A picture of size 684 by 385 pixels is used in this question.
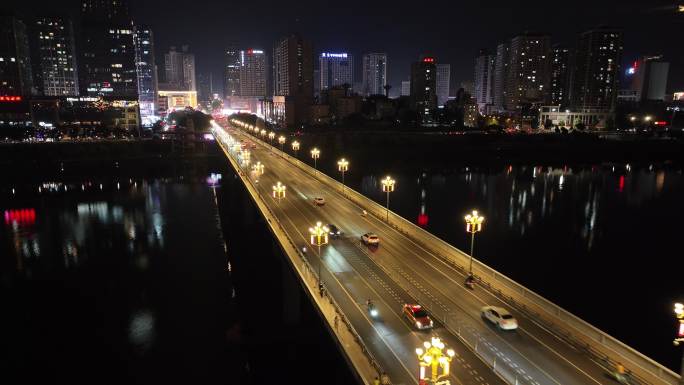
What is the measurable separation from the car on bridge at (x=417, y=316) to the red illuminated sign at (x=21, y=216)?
209 feet

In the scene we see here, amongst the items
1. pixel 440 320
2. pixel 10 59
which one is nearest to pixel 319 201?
pixel 440 320

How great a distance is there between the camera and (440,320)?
72.6ft

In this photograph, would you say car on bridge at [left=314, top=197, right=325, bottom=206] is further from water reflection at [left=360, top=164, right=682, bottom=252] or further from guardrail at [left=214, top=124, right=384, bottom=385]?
water reflection at [left=360, top=164, right=682, bottom=252]

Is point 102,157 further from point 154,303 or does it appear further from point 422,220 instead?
point 154,303

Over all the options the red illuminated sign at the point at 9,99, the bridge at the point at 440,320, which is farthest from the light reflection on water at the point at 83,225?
the red illuminated sign at the point at 9,99

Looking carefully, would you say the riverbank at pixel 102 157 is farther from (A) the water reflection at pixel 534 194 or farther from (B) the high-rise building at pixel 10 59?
(B) the high-rise building at pixel 10 59

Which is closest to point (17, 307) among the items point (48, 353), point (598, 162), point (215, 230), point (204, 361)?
point (48, 353)

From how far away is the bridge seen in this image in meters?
17.7

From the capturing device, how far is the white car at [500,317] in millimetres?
21109

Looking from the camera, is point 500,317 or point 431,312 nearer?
point 500,317

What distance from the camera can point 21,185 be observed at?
310ft

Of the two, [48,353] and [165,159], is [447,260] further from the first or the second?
[165,159]

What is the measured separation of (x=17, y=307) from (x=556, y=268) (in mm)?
49171

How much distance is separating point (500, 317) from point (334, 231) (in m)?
17.5
